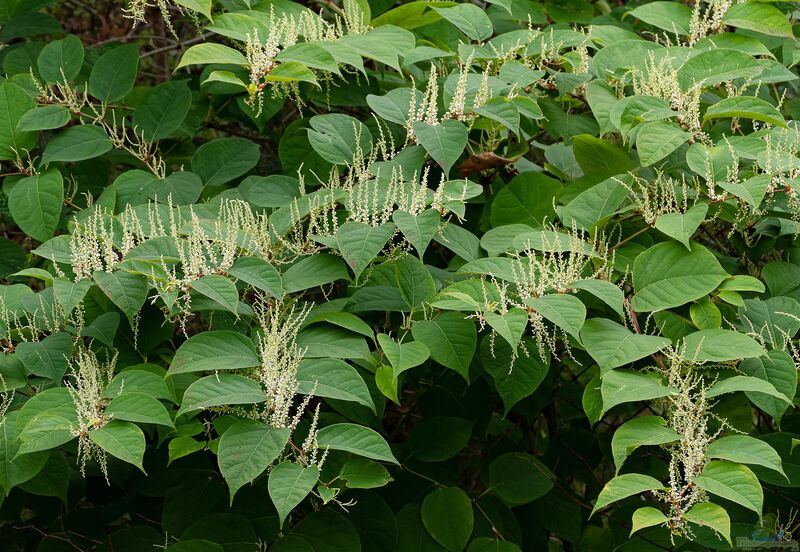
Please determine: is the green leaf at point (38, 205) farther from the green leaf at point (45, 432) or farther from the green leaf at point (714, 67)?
the green leaf at point (714, 67)

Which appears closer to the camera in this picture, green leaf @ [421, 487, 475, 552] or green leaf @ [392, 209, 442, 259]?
green leaf @ [392, 209, 442, 259]

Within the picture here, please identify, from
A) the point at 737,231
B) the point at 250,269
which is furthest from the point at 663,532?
the point at 250,269

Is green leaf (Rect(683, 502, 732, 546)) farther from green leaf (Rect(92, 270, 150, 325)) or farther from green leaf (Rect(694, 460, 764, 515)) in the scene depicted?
green leaf (Rect(92, 270, 150, 325))

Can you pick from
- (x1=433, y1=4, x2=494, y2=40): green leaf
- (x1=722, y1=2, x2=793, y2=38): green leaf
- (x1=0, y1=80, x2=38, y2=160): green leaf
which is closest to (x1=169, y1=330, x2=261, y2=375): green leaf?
(x1=0, y1=80, x2=38, y2=160): green leaf

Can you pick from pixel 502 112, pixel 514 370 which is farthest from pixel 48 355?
pixel 502 112

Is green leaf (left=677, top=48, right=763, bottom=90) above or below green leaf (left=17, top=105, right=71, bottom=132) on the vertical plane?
above

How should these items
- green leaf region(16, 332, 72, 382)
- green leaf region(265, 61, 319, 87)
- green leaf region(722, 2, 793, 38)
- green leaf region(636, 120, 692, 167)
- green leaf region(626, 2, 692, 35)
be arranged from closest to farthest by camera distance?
green leaf region(16, 332, 72, 382)
green leaf region(636, 120, 692, 167)
green leaf region(265, 61, 319, 87)
green leaf region(722, 2, 793, 38)
green leaf region(626, 2, 692, 35)

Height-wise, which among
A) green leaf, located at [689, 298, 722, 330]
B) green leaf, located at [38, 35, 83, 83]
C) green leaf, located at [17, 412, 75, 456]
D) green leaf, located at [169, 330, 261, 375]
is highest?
green leaf, located at [38, 35, 83, 83]

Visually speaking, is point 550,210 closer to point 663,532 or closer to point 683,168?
point 683,168

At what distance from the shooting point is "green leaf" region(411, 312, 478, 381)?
2.02 metres

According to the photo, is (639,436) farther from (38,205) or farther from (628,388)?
(38,205)

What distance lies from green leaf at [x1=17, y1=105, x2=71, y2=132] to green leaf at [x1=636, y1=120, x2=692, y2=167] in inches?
57.1

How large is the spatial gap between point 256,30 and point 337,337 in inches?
33.9

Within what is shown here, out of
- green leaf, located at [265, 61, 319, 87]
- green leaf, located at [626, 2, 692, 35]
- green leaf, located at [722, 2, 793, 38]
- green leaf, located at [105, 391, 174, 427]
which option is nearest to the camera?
green leaf, located at [105, 391, 174, 427]
